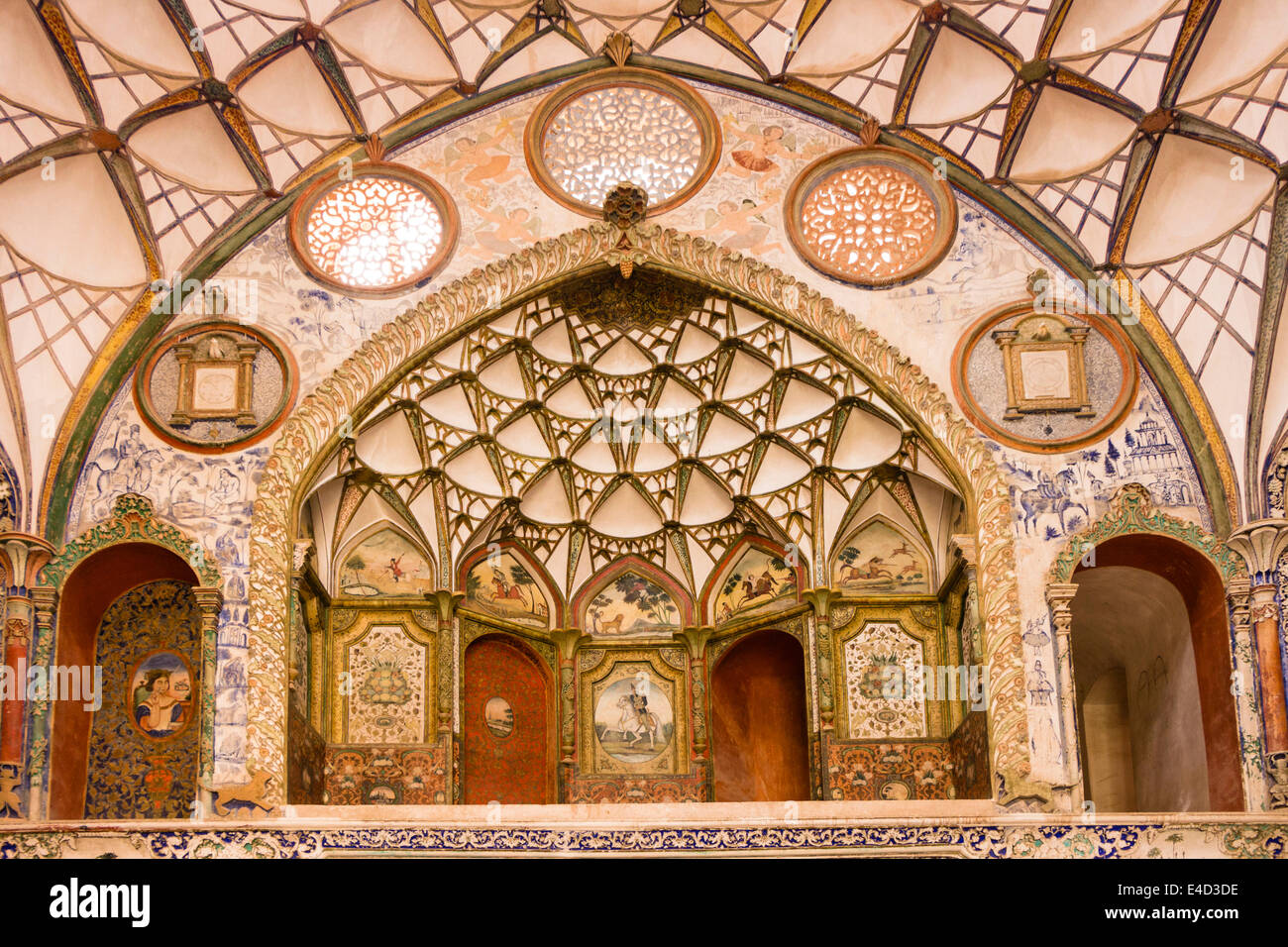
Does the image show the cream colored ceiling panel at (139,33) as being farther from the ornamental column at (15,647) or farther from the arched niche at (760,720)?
the arched niche at (760,720)

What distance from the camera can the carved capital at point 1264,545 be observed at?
57.2 feet

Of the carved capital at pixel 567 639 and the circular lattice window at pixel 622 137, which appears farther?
the carved capital at pixel 567 639

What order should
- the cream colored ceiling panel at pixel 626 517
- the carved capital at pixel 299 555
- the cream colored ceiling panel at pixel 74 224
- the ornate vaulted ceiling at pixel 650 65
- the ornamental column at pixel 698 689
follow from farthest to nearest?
the cream colored ceiling panel at pixel 626 517 < the ornamental column at pixel 698 689 < the carved capital at pixel 299 555 < the cream colored ceiling panel at pixel 74 224 < the ornate vaulted ceiling at pixel 650 65

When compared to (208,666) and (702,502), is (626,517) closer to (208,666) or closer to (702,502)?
(702,502)

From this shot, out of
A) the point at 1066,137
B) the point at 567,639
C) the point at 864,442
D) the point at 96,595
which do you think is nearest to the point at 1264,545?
the point at 864,442

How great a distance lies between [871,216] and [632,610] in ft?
21.1

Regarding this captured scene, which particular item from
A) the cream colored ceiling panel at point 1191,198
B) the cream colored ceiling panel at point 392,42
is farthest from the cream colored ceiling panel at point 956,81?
the cream colored ceiling panel at point 392,42

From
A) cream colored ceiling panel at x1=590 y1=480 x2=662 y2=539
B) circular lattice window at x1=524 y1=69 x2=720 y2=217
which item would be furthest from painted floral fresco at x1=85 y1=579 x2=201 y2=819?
circular lattice window at x1=524 y1=69 x2=720 y2=217

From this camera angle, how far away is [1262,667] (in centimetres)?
1719

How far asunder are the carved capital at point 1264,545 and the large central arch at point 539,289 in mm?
2565
